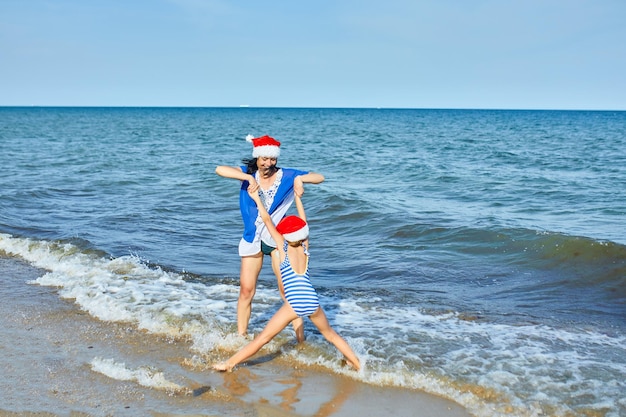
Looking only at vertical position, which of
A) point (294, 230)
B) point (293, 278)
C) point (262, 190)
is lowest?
point (293, 278)

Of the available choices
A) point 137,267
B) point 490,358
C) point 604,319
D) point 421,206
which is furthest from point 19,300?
point 421,206

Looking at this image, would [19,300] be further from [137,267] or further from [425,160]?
[425,160]

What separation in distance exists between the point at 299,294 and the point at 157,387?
Answer: 132 cm

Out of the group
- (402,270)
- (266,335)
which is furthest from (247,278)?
(402,270)

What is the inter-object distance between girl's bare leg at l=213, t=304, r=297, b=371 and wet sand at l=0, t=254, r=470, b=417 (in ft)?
0.34

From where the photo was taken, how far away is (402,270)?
9484mm

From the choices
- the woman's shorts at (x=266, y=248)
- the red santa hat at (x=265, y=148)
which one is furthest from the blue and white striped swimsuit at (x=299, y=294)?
the red santa hat at (x=265, y=148)

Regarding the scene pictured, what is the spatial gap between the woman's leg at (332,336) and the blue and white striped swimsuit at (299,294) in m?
0.09

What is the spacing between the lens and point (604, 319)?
744 centimetres

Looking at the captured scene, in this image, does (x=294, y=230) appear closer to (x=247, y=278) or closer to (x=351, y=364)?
(x=247, y=278)

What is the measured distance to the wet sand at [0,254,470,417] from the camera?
4750 mm

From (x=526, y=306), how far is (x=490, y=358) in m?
2.16

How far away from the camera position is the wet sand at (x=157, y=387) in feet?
15.6

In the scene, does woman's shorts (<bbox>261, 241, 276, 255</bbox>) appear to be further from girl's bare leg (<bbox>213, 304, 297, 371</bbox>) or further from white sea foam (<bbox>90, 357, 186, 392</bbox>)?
white sea foam (<bbox>90, 357, 186, 392</bbox>)
